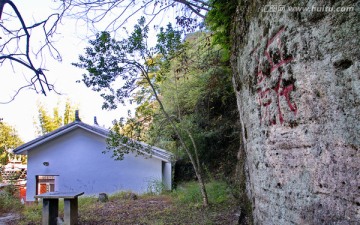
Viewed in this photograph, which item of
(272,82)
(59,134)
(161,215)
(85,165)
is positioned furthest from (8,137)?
(272,82)

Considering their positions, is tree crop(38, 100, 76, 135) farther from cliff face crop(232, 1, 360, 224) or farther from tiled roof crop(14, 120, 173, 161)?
cliff face crop(232, 1, 360, 224)

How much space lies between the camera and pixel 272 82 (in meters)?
2.47

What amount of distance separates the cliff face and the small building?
10395 millimetres

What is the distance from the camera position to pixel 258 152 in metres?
2.97

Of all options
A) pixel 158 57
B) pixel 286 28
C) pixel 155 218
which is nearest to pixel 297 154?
pixel 286 28

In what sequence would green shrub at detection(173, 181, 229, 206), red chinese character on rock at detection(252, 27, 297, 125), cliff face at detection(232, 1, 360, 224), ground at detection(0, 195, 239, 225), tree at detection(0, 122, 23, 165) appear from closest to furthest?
1. cliff face at detection(232, 1, 360, 224)
2. red chinese character on rock at detection(252, 27, 297, 125)
3. ground at detection(0, 195, 239, 225)
4. green shrub at detection(173, 181, 229, 206)
5. tree at detection(0, 122, 23, 165)

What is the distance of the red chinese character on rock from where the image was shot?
7.32 feet

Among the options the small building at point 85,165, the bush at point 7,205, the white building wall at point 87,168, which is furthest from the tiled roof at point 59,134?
the bush at point 7,205

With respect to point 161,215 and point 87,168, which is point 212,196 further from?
point 87,168

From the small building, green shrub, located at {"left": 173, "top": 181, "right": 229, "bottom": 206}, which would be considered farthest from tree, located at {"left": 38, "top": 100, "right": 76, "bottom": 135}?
green shrub, located at {"left": 173, "top": 181, "right": 229, "bottom": 206}

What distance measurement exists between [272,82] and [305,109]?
1.78 feet

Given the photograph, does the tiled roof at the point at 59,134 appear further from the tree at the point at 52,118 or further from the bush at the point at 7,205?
the tree at the point at 52,118

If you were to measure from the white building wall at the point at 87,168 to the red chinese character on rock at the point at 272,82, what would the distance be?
10.9 m

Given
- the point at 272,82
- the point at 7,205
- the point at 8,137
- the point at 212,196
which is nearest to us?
the point at 272,82
